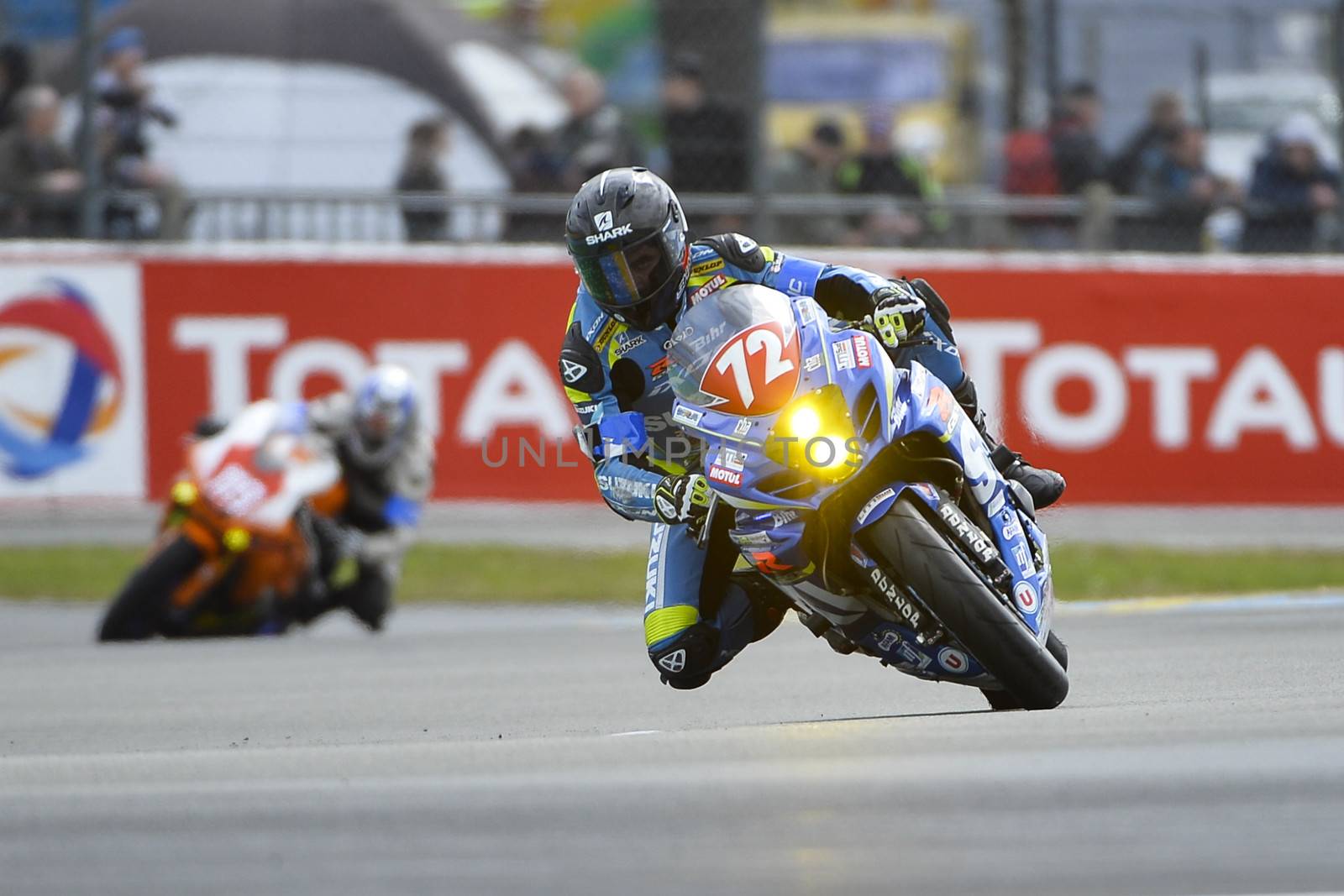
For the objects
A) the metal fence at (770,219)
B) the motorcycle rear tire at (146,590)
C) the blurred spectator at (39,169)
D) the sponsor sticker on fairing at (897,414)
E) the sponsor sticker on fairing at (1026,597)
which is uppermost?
the blurred spectator at (39,169)

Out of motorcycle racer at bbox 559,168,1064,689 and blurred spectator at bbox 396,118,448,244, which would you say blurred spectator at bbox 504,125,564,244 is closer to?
blurred spectator at bbox 396,118,448,244

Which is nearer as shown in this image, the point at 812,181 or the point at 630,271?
the point at 630,271

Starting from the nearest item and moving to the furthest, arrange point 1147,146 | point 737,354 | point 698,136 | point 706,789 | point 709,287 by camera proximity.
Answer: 1. point 706,789
2. point 737,354
3. point 709,287
4. point 698,136
5. point 1147,146

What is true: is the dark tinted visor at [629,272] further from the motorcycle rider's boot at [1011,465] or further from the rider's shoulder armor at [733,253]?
the motorcycle rider's boot at [1011,465]

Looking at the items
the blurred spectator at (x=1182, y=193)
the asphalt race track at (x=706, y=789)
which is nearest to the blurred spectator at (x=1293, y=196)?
the blurred spectator at (x=1182, y=193)

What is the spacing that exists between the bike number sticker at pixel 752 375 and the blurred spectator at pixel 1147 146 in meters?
7.86

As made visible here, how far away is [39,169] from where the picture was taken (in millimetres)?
11719

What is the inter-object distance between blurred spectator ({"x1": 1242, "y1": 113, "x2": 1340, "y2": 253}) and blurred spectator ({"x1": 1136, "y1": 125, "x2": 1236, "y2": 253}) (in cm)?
22

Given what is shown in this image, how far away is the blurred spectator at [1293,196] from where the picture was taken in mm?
11984

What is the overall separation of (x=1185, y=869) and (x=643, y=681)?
3457mm

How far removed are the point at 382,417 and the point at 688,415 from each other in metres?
5.13

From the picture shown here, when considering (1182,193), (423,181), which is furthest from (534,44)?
(1182,193)

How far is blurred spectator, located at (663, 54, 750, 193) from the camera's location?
11.6 metres

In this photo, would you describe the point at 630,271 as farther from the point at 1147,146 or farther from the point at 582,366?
the point at 1147,146
